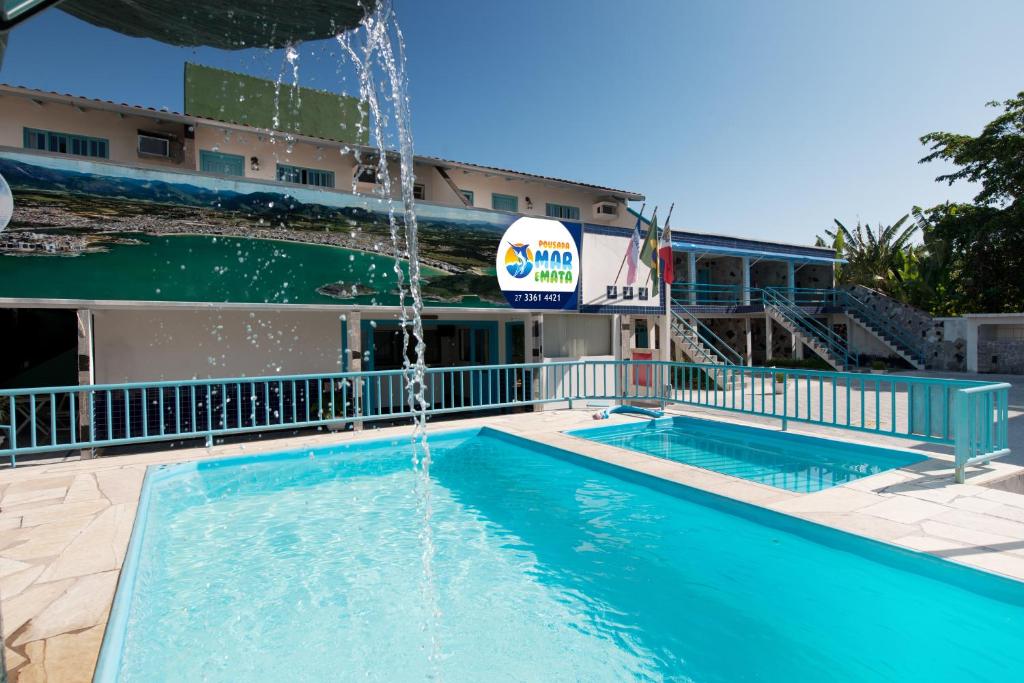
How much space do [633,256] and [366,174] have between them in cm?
757

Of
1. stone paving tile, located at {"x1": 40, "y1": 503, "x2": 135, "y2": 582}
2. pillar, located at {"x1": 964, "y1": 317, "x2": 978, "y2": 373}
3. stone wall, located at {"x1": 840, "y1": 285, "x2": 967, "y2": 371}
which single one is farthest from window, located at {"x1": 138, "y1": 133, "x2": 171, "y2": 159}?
stone wall, located at {"x1": 840, "y1": 285, "x2": 967, "y2": 371}

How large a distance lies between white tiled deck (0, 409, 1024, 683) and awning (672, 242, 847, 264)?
14002mm

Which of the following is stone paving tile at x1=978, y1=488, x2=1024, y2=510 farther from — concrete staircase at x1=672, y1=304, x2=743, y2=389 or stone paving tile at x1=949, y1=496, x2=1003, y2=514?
concrete staircase at x1=672, y1=304, x2=743, y2=389

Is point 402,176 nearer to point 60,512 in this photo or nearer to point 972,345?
point 60,512

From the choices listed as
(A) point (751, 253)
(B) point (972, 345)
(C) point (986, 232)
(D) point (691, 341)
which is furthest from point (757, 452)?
(C) point (986, 232)

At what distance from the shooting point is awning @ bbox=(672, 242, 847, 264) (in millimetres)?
21734

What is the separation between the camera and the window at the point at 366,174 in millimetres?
14898

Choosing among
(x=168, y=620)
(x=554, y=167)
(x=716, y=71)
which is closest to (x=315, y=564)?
(x=168, y=620)

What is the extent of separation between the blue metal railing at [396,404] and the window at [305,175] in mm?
5159

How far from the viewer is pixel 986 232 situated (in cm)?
2455

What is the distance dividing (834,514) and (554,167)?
15.0m

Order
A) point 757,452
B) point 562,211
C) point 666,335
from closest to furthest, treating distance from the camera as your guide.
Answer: point 757,452 → point 666,335 → point 562,211

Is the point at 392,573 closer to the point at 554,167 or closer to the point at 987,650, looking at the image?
the point at 987,650

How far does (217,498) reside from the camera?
7.14 metres
